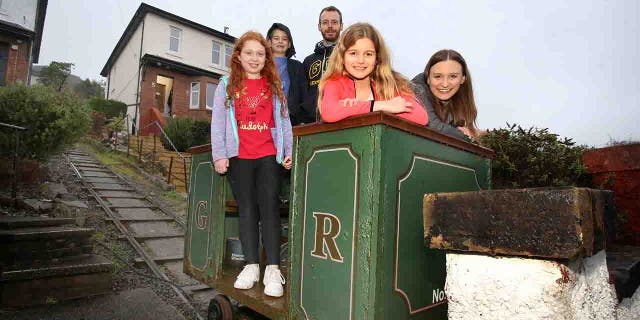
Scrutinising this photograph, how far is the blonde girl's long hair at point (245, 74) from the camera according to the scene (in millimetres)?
2748

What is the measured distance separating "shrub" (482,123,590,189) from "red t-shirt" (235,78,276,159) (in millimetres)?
2027

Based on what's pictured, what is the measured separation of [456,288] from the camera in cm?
117

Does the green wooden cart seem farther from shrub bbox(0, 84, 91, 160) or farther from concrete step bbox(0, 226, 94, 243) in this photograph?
shrub bbox(0, 84, 91, 160)

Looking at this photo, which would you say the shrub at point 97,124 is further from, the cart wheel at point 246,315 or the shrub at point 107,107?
the cart wheel at point 246,315

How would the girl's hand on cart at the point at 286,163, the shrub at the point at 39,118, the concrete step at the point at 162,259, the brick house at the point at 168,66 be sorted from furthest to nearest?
the brick house at the point at 168,66 → the shrub at the point at 39,118 → the concrete step at the point at 162,259 → the girl's hand on cart at the point at 286,163

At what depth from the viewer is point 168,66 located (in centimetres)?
2003

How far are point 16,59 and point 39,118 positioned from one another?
1085 centimetres

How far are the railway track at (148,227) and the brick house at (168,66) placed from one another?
979 centimetres

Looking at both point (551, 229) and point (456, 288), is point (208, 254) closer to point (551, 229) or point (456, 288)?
point (456, 288)

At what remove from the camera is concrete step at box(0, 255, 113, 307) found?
10.9ft

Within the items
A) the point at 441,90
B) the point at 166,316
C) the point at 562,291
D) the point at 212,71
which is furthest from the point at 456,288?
the point at 212,71

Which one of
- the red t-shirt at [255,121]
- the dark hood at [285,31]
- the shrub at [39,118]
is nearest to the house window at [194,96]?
the shrub at [39,118]

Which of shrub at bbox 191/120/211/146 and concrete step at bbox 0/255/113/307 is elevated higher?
shrub at bbox 191/120/211/146

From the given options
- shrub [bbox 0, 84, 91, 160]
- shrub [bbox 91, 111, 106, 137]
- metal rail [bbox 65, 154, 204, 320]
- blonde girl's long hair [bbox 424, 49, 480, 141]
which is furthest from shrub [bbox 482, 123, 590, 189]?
shrub [bbox 91, 111, 106, 137]
